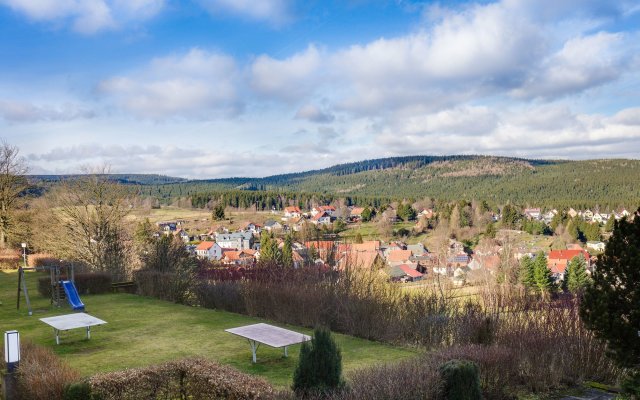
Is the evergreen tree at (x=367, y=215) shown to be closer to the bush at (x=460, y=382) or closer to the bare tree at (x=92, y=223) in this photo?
the bare tree at (x=92, y=223)

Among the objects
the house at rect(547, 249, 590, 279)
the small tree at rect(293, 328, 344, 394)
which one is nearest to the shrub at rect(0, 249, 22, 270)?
the small tree at rect(293, 328, 344, 394)

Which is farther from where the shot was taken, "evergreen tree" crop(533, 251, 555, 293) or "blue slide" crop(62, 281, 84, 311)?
"evergreen tree" crop(533, 251, 555, 293)

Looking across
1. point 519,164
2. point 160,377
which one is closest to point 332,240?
point 160,377

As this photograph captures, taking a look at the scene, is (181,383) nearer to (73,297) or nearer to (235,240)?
(73,297)

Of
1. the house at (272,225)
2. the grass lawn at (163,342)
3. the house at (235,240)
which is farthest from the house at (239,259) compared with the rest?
the house at (272,225)

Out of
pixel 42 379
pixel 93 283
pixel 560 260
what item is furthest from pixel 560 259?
pixel 42 379

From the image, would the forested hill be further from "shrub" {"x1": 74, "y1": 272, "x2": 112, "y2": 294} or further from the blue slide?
the blue slide

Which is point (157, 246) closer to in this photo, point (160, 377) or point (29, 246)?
point (160, 377)

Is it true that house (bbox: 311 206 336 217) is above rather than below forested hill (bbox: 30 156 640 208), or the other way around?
below
